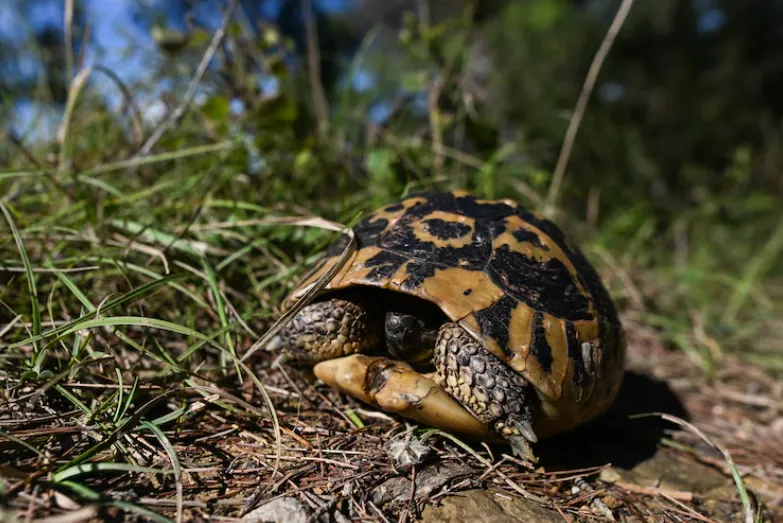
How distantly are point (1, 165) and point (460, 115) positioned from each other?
2670 mm

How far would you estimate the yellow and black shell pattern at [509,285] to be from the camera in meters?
1.47

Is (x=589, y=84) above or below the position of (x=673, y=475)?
above

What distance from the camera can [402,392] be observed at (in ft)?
4.73

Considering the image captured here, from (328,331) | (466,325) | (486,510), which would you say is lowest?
(486,510)

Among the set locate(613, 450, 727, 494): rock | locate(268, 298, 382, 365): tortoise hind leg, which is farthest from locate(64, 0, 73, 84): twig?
locate(613, 450, 727, 494): rock

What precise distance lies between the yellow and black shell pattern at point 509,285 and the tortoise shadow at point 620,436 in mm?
165

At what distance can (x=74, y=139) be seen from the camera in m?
2.64

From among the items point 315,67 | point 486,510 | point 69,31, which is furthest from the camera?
point 315,67

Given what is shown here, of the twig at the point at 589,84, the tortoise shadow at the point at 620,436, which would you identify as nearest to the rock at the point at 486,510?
the tortoise shadow at the point at 620,436

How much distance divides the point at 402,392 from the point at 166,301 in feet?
3.45

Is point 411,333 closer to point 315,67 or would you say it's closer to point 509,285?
point 509,285

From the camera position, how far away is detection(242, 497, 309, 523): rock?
1097 millimetres

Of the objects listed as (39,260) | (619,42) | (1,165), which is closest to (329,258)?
(39,260)

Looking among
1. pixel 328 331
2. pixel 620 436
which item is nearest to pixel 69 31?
pixel 328 331
